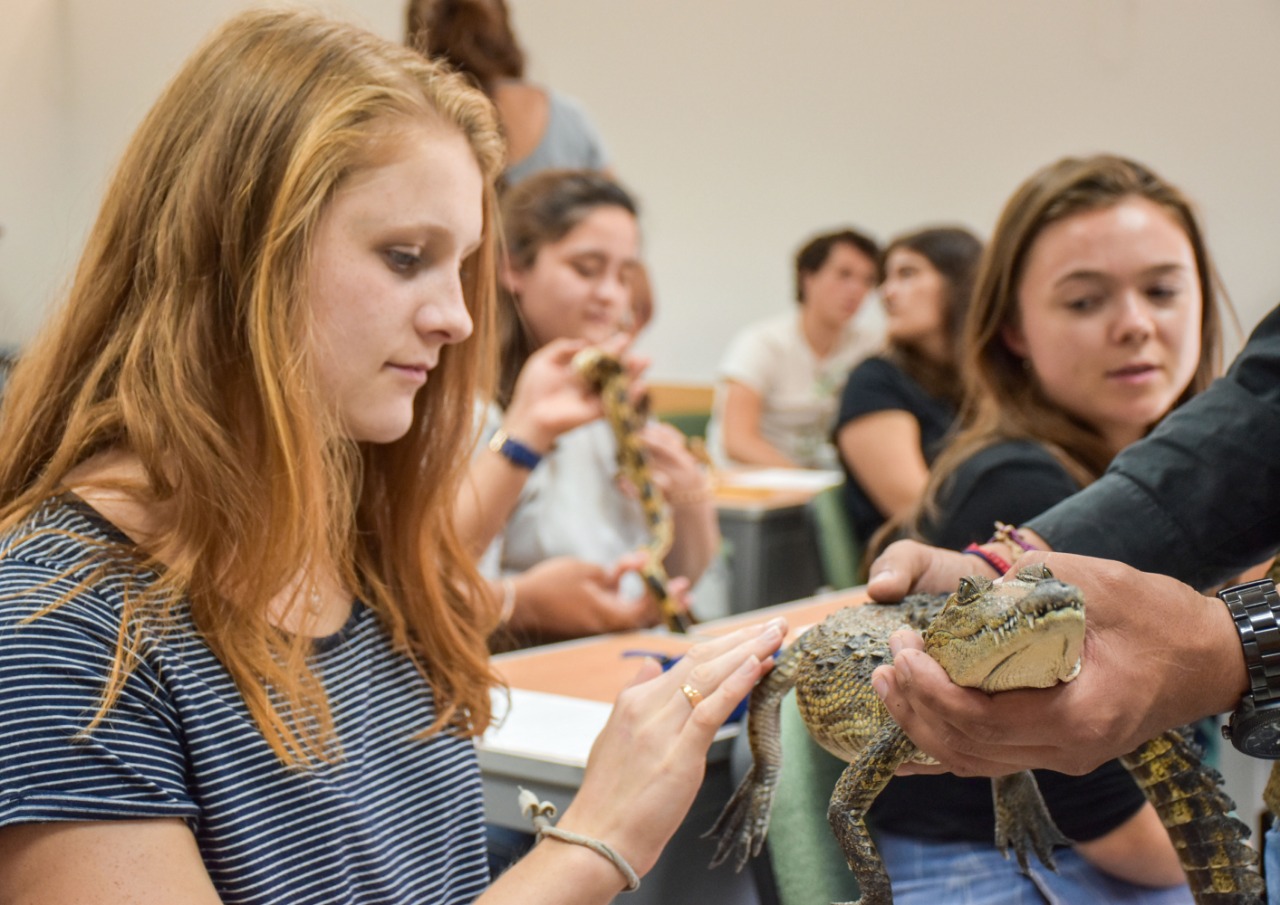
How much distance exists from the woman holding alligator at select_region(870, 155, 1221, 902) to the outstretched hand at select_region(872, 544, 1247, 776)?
10cm

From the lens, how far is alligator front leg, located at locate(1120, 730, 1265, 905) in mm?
656

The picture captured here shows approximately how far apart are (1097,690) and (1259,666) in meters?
0.13

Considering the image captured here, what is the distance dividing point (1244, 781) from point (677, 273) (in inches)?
180

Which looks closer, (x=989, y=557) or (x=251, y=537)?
(x=989, y=557)

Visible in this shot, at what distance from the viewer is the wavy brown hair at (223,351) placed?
A: 854 millimetres

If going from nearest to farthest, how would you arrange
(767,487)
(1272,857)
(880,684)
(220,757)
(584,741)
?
(880,684) → (1272,857) → (220,757) → (584,741) → (767,487)

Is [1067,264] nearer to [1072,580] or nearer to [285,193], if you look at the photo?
[1072,580]

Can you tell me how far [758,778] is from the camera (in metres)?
0.78

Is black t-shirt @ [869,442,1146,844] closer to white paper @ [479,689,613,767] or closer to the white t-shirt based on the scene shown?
white paper @ [479,689,613,767]

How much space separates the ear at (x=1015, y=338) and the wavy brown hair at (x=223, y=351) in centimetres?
58

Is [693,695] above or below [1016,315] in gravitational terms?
below

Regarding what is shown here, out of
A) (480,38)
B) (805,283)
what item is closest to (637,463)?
(480,38)

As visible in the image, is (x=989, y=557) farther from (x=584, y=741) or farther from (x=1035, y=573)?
(x=584, y=741)

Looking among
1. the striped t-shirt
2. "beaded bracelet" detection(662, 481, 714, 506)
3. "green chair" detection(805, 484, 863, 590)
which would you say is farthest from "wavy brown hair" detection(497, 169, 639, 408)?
the striped t-shirt
